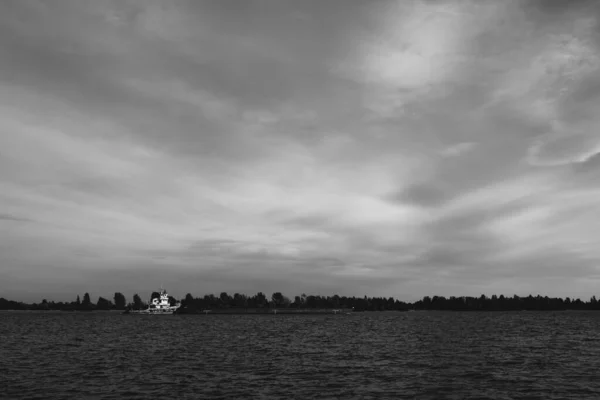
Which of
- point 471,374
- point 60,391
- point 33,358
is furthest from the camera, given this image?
point 33,358

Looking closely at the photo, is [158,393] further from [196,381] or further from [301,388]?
[301,388]

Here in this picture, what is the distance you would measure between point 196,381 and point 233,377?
4.29 m

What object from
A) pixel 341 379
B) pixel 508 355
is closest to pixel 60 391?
pixel 341 379

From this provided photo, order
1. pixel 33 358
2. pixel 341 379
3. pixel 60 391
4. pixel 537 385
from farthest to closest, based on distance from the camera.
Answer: pixel 33 358
pixel 341 379
pixel 537 385
pixel 60 391

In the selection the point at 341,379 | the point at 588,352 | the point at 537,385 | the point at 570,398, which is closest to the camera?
the point at 570,398

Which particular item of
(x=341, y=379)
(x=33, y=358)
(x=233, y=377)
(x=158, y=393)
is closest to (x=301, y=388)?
(x=341, y=379)

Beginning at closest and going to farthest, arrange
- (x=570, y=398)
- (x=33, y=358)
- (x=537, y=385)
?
(x=570, y=398) → (x=537, y=385) → (x=33, y=358)

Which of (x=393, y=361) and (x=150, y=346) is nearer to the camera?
(x=393, y=361)

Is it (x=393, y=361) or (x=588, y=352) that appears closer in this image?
(x=393, y=361)

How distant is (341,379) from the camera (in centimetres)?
4812

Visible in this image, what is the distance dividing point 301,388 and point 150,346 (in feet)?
173

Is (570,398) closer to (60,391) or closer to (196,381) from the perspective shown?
(196,381)

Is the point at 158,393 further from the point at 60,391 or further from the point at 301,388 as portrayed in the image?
the point at 301,388

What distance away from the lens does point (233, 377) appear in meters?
49.7
